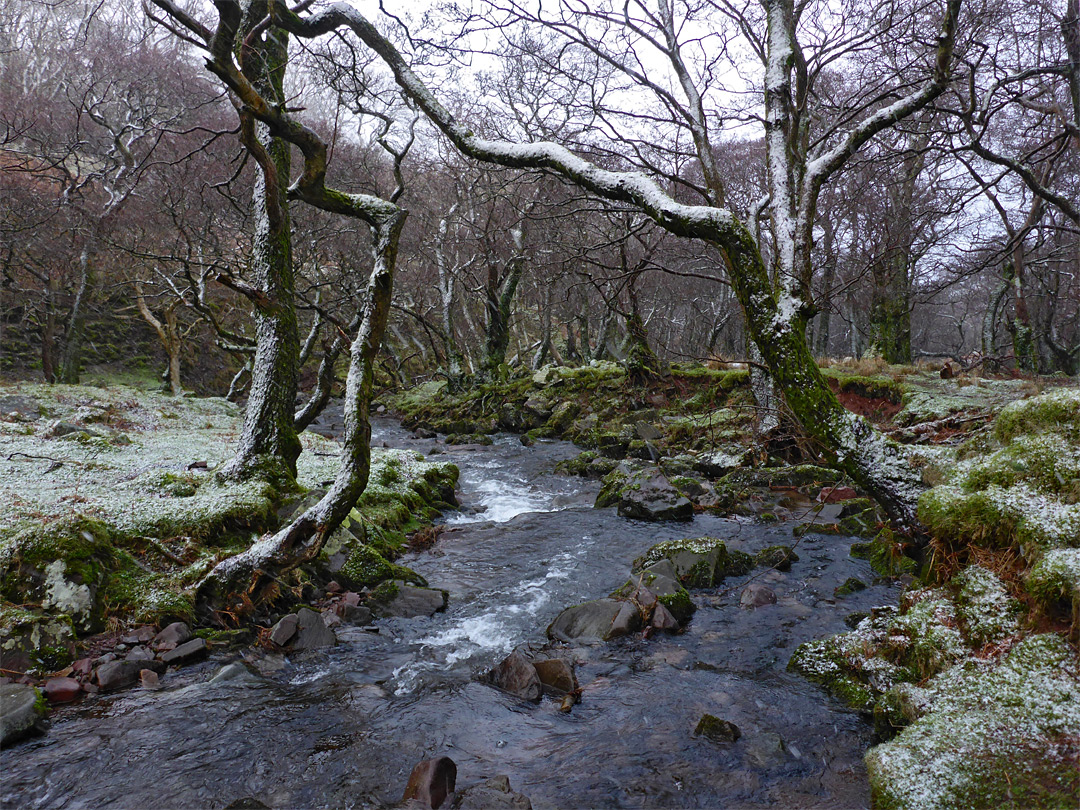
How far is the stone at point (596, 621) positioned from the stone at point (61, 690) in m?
3.34

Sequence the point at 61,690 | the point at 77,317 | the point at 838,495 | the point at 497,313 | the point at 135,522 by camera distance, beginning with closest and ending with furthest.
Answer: the point at 61,690 → the point at 135,522 → the point at 838,495 → the point at 77,317 → the point at 497,313

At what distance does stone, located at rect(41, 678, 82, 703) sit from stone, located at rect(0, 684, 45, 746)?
19 cm

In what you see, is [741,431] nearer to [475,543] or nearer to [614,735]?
[475,543]

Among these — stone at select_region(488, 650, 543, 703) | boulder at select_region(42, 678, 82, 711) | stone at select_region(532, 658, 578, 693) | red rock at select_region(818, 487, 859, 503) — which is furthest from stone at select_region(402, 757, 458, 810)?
red rock at select_region(818, 487, 859, 503)

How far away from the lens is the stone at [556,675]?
398 centimetres

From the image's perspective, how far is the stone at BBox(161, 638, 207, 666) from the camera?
4023mm

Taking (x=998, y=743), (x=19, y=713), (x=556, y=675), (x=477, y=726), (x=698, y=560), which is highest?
(x=998, y=743)

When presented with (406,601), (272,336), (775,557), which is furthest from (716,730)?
(272,336)

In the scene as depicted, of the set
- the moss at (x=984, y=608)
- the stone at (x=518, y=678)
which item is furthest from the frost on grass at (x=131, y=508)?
the moss at (x=984, y=608)

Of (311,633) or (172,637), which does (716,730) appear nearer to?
(311,633)

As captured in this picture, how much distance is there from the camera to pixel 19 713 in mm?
3094

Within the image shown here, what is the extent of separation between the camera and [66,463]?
280 inches

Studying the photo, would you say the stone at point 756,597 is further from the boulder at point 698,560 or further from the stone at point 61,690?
the stone at point 61,690

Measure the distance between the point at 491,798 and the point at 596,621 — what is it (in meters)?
2.21
